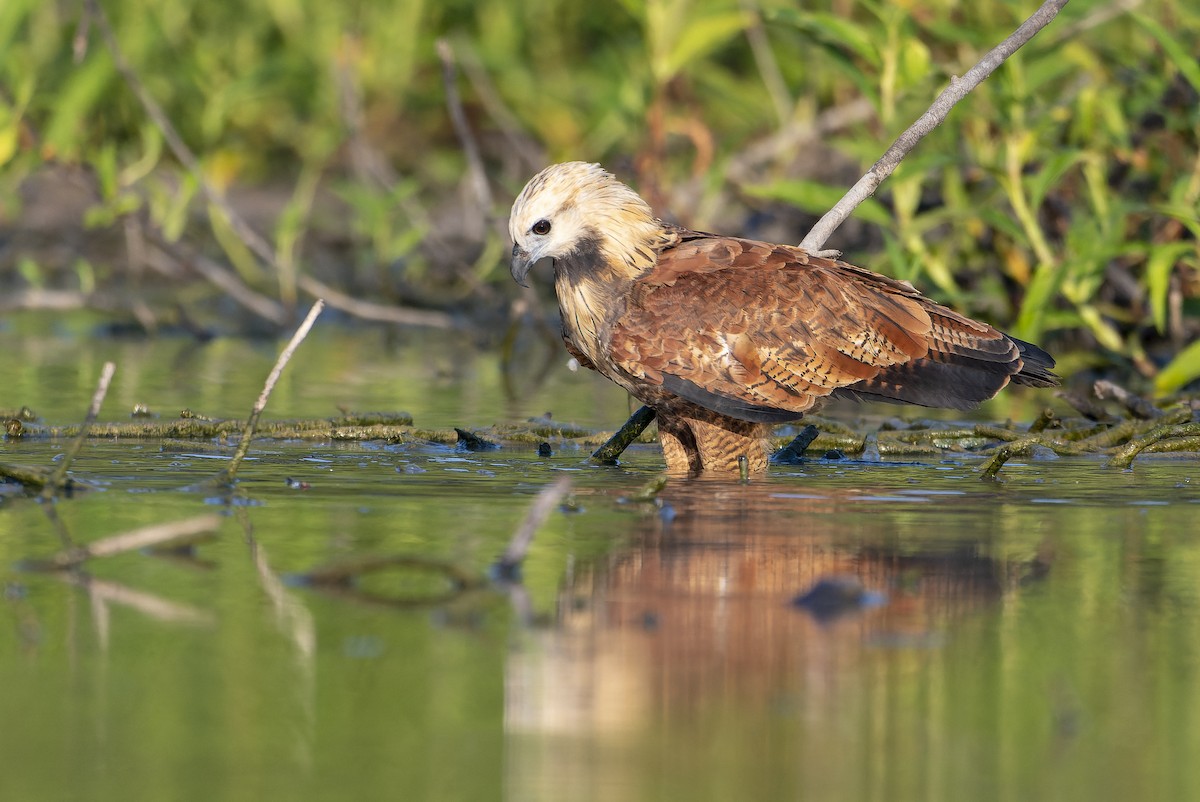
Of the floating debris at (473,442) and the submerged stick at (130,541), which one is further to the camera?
the floating debris at (473,442)

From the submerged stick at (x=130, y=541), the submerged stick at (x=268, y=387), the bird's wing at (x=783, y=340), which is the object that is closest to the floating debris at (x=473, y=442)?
the bird's wing at (x=783, y=340)

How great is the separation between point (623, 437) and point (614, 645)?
274 centimetres

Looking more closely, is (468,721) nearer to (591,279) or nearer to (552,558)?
(552,558)

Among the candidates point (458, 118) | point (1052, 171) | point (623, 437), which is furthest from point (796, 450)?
point (458, 118)

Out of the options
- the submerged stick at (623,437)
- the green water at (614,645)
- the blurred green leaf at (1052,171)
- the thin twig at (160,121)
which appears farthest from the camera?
the thin twig at (160,121)

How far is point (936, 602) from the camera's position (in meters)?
4.14

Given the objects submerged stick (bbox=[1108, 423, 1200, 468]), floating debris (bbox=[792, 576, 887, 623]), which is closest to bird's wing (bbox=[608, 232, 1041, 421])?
submerged stick (bbox=[1108, 423, 1200, 468])

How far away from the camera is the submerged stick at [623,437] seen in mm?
6391

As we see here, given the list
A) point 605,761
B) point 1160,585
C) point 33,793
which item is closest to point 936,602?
point 1160,585

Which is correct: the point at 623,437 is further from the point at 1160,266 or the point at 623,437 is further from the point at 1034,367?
the point at 1160,266

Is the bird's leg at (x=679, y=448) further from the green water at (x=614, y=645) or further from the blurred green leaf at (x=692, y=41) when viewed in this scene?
the blurred green leaf at (x=692, y=41)

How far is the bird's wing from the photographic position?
5.92 m

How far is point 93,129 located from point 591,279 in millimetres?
6906

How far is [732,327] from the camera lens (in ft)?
19.6
